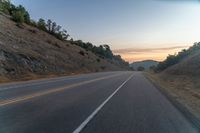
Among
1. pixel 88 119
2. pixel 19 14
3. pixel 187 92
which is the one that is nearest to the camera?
pixel 88 119

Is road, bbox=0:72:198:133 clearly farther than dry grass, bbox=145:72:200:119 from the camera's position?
No

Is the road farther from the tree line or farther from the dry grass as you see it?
the tree line

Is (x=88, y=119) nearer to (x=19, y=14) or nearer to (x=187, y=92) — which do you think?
(x=187, y=92)

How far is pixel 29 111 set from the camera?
11867mm

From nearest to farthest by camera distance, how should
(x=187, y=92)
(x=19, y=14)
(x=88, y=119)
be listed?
(x=88, y=119)
(x=187, y=92)
(x=19, y=14)

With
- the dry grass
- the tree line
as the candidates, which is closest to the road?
the dry grass

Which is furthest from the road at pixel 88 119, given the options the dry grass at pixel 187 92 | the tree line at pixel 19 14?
the tree line at pixel 19 14

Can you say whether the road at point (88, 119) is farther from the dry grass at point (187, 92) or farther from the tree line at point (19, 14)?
the tree line at point (19, 14)

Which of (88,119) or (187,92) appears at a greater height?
(187,92)

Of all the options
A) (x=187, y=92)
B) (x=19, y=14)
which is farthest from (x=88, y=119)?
(x=19, y=14)

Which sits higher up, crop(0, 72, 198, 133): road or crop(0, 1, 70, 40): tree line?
crop(0, 1, 70, 40): tree line

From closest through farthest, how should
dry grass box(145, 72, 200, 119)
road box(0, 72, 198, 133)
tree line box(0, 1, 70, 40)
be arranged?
road box(0, 72, 198, 133) → dry grass box(145, 72, 200, 119) → tree line box(0, 1, 70, 40)

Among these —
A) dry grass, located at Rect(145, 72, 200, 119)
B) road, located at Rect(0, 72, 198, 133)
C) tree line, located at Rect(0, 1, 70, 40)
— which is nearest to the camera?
road, located at Rect(0, 72, 198, 133)

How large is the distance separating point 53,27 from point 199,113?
11653 centimetres
